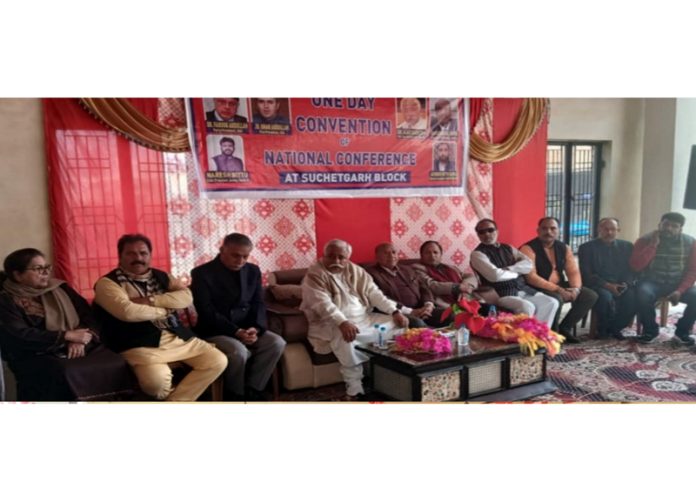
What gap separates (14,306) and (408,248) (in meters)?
2.45

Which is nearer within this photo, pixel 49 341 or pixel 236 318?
pixel 49 341

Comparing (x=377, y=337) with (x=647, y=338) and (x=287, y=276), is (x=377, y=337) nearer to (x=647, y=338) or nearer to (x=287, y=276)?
(x=287, y=276)

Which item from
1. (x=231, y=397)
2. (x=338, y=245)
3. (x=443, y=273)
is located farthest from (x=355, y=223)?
(x=231, y=397)

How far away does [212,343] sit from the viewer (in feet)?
11.5

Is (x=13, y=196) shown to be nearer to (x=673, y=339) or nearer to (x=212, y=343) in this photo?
(x=212, y=343)

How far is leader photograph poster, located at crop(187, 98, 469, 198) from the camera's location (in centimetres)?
354

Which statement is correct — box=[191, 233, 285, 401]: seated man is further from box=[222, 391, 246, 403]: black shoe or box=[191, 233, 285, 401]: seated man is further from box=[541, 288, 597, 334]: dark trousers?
box=[541, 288, 597, 334]: dark trousers

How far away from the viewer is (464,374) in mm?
3492

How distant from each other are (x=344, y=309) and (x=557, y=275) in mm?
1494

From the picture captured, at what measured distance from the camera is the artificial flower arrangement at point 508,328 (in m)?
3.70

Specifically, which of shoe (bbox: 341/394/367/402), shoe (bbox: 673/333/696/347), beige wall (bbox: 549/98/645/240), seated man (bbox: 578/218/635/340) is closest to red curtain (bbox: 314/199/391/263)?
shoe (bbox: 341/394/367/402)

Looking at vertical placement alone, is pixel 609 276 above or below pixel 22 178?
below

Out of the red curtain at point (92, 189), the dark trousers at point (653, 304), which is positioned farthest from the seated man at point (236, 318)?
the dark trousers at point (653, 304)

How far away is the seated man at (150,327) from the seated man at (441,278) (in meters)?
1.47
